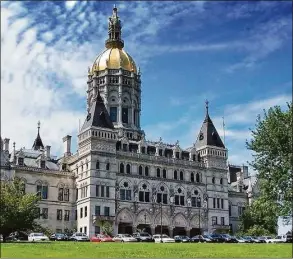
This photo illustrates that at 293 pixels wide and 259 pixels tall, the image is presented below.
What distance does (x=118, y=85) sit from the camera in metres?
105

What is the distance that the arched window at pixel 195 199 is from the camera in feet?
311

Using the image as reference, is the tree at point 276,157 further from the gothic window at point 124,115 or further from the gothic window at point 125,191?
the gothic window at point 124,115

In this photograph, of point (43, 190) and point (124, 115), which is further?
point (124, 115)

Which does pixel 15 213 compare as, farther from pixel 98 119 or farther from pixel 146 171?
pixel 146 171

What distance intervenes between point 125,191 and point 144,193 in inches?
141

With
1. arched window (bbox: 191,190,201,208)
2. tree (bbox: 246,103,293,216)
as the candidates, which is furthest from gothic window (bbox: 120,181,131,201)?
tree (bbox: 246,103,293,216)

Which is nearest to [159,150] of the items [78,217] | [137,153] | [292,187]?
[137,153]

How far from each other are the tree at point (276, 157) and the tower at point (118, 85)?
53312 millimetres

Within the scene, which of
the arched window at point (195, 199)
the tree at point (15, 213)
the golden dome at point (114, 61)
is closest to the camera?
the tree at point (15, 213)

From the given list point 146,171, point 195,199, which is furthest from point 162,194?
point 195,199

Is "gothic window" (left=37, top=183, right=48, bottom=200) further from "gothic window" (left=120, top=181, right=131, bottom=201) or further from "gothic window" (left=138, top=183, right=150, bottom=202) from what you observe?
"gothic window" (left=138, top=183, right=150, bottom=202)

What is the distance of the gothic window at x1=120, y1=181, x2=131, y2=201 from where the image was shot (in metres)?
87.9

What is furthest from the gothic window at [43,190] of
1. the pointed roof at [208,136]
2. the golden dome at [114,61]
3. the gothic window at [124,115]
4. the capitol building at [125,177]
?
the golden dome at [114,61]

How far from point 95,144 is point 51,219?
43.9 ft
